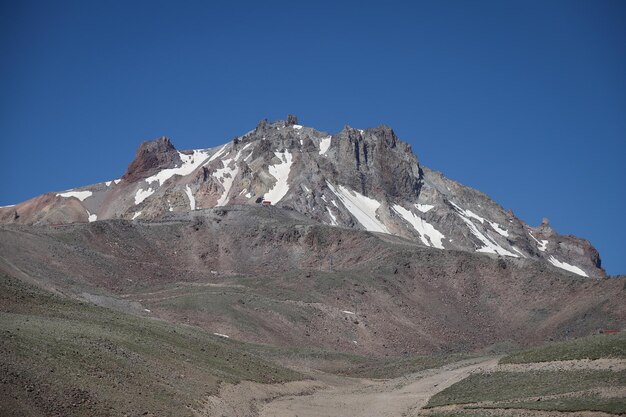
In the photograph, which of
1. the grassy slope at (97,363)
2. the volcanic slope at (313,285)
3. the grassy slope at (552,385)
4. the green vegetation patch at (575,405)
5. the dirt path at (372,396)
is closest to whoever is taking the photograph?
the grassy slope at (97,363)

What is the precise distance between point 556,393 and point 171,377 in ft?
69.0

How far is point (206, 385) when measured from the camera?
156 ft

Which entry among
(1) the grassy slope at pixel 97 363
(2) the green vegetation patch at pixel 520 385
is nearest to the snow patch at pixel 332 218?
(1) the grassy slope at pixel 97 363

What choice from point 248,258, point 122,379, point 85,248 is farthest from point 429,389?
point 248,258

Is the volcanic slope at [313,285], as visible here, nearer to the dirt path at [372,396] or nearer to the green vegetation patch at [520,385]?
the dirt path at [372,396]

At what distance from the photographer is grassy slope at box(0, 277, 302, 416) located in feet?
114

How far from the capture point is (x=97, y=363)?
41344 mm

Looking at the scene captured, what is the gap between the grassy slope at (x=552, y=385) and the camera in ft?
138

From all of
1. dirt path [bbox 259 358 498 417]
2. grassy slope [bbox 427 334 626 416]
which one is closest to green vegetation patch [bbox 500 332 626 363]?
grassy slope [bbox 427 334 626 416]

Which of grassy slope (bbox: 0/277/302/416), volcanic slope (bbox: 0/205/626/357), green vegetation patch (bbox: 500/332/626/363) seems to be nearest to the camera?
grassy slope (bbox: 0/277/302/416)

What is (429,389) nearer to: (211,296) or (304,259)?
(211,296)

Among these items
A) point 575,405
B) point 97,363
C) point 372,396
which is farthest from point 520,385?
point 97,363

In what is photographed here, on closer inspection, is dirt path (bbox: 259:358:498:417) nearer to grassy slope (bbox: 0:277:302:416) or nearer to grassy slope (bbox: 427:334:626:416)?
grassy slope (bbox: 427:334:626:416)

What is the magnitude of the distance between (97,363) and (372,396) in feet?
80.2
